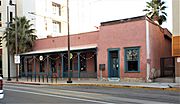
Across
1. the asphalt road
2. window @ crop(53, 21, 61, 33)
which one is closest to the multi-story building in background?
the asphalt road

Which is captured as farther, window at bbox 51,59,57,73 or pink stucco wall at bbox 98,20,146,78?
window at bbox 51,59,57,73

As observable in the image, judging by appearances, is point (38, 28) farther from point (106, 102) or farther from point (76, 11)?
point (106, 102)

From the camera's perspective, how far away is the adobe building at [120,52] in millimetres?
25797

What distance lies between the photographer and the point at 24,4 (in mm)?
43094

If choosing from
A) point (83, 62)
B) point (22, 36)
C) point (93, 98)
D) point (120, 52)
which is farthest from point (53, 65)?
point (93, 98)

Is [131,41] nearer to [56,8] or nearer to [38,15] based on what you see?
[38,15]

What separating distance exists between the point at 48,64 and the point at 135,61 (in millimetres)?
13666

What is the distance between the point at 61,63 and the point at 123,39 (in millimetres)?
10659

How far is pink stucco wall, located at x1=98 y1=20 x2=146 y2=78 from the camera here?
2567 cm

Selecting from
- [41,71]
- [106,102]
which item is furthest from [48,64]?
[106,102]

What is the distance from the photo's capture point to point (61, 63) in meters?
35.1

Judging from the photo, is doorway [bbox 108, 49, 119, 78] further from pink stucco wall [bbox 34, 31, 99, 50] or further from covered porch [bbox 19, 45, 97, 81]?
pink stucco wall [bbox 34, 31, 99, 50]

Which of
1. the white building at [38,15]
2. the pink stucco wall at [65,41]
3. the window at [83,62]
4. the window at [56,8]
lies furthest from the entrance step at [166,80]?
the window at [56,8]

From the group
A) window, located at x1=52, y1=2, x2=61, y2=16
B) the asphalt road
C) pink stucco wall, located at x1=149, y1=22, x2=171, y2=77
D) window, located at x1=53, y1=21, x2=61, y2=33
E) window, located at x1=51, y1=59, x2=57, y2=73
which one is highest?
window, located at x1=52, y1=2, x2=61, y2=16
